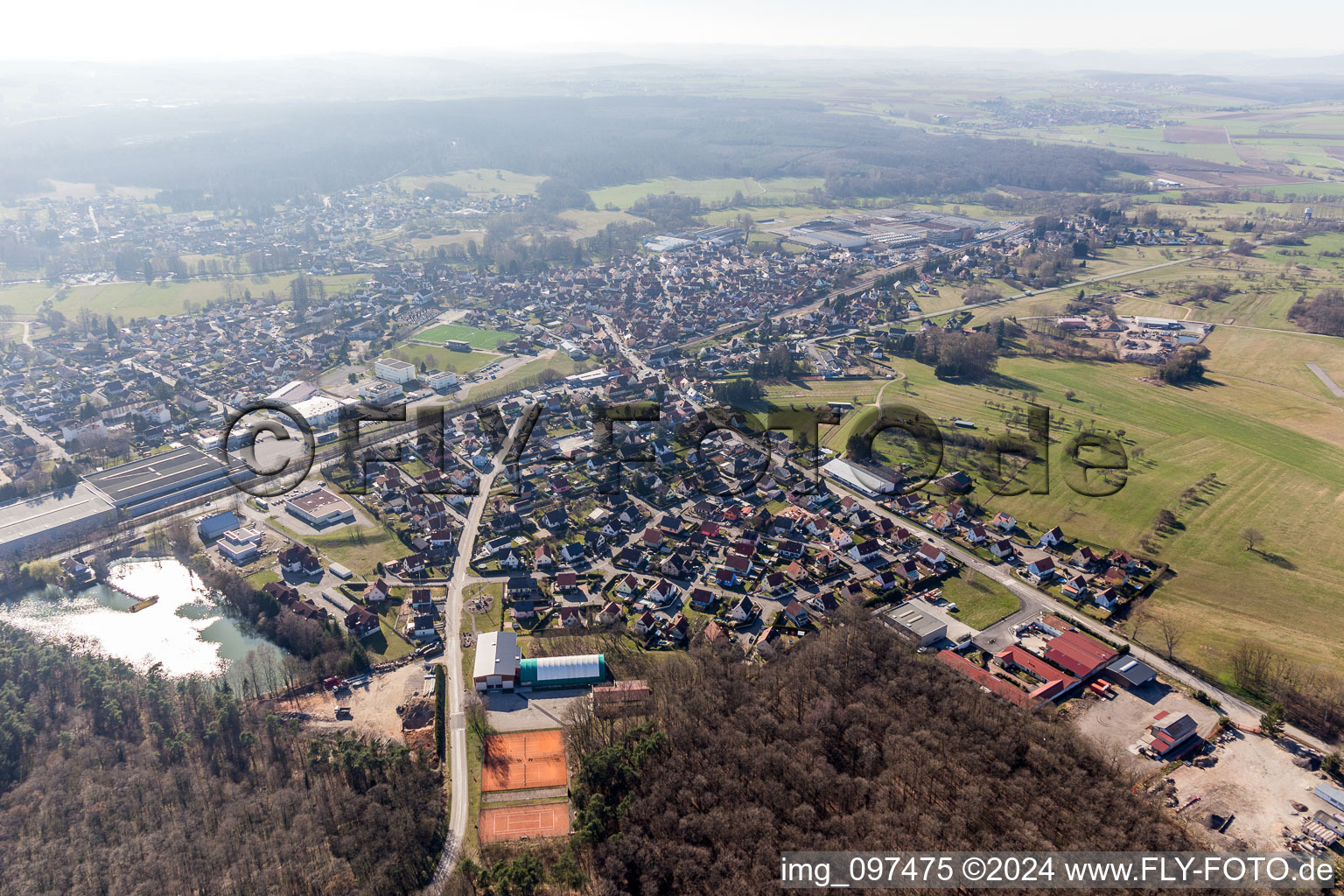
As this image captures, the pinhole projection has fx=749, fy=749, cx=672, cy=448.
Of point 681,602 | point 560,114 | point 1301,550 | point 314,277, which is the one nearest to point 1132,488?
point 1301,550

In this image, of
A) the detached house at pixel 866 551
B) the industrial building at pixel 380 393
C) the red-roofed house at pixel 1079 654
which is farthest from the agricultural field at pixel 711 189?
the red-roofed house at pixel 1079 654

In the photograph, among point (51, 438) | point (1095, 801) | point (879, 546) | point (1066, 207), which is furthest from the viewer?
point (1066, 207)

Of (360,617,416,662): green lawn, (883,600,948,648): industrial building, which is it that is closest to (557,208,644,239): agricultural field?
(360,617,416,662): green lawn

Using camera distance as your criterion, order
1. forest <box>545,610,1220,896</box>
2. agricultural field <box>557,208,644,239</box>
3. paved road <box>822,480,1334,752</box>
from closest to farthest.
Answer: forest <box>545,610,1220,896</box> → paved road <box>822,480,1334,752</box> → agricultural field <box>557,208,644,239</box>

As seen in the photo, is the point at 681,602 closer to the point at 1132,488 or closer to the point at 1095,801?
the point at 1095,801

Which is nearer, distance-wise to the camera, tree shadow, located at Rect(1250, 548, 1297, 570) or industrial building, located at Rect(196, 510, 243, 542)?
tree shadow, located at Rect(1250, 548, 1297, 570)

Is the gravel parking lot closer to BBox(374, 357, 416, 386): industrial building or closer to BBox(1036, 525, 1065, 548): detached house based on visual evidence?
BBox(1036, 525, 1065, 548): detached house

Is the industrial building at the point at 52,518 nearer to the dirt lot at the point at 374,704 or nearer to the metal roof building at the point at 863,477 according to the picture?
the dirt lot at the point at 374,704
